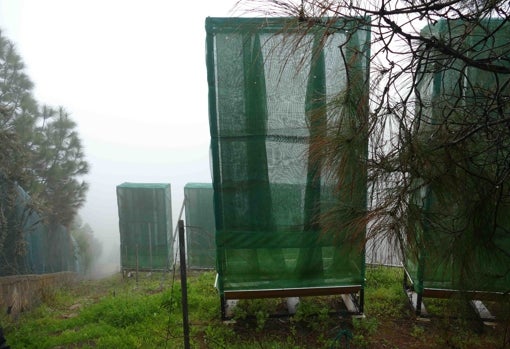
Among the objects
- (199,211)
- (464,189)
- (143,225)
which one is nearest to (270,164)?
(464,189)

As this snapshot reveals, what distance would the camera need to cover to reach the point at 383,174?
1564 millimetres

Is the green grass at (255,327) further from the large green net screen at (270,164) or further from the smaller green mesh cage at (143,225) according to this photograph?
the smaller green mesh cage at (143,225)

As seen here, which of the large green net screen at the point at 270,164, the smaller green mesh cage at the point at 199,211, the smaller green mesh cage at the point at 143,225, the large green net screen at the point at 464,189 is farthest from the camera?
the smaller green mesh cage at the point at 143,225

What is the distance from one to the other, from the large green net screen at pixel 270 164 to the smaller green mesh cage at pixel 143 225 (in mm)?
3998

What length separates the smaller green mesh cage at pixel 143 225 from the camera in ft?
19.1

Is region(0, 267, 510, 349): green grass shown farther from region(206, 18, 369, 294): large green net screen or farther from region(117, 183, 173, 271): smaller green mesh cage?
region(117, 183, 173, 271): smaller green mesh cage

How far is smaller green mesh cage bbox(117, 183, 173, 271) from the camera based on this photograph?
5.83 meters

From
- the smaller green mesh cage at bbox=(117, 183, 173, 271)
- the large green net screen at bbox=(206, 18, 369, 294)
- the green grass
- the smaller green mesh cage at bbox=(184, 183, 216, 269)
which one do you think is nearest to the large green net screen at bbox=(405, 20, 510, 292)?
the green grass

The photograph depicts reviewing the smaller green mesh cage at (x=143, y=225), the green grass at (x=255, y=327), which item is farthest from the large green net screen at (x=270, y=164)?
the smaller green mesh cage at (x=143, y=225)

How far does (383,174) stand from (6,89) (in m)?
7.31

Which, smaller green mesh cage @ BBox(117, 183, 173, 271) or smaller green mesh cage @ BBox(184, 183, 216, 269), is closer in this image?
smaller green mesh cage @ BBox(184, 183, 216, 269)

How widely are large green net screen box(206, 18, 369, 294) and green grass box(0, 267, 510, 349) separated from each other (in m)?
0.26

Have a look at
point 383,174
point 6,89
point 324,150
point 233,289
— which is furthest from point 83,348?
point 6,89

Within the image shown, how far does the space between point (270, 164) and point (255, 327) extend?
103 centimetres
